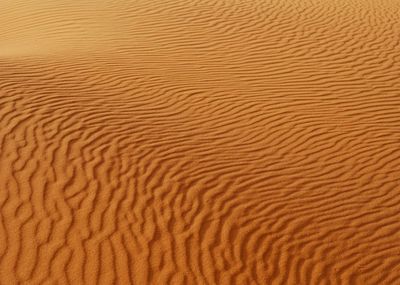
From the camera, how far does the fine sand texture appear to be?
17.7 ft

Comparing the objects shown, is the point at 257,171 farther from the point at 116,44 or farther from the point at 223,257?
the point at 116,44

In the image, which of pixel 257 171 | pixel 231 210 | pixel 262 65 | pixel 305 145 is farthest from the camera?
pixel 262 65

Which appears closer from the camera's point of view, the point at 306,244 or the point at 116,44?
the point at 306,244

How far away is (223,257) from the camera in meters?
5.44

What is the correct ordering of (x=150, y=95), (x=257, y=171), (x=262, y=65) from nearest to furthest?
(x=257, y=171) → (x=150, y=95) → (x=262, y=65)

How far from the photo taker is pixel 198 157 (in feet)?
22.2

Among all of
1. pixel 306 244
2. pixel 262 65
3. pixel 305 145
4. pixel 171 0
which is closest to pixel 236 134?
pixel 305 145

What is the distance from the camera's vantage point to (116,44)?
1039cm

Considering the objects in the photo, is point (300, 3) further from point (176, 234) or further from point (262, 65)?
point (176, 234)

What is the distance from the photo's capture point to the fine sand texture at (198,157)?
17.7 feet

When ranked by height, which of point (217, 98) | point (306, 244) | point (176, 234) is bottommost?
point (306, 244)

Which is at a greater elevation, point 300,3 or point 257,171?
point 300,3

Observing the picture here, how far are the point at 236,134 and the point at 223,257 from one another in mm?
2321

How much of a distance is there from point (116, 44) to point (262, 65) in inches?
99.6
